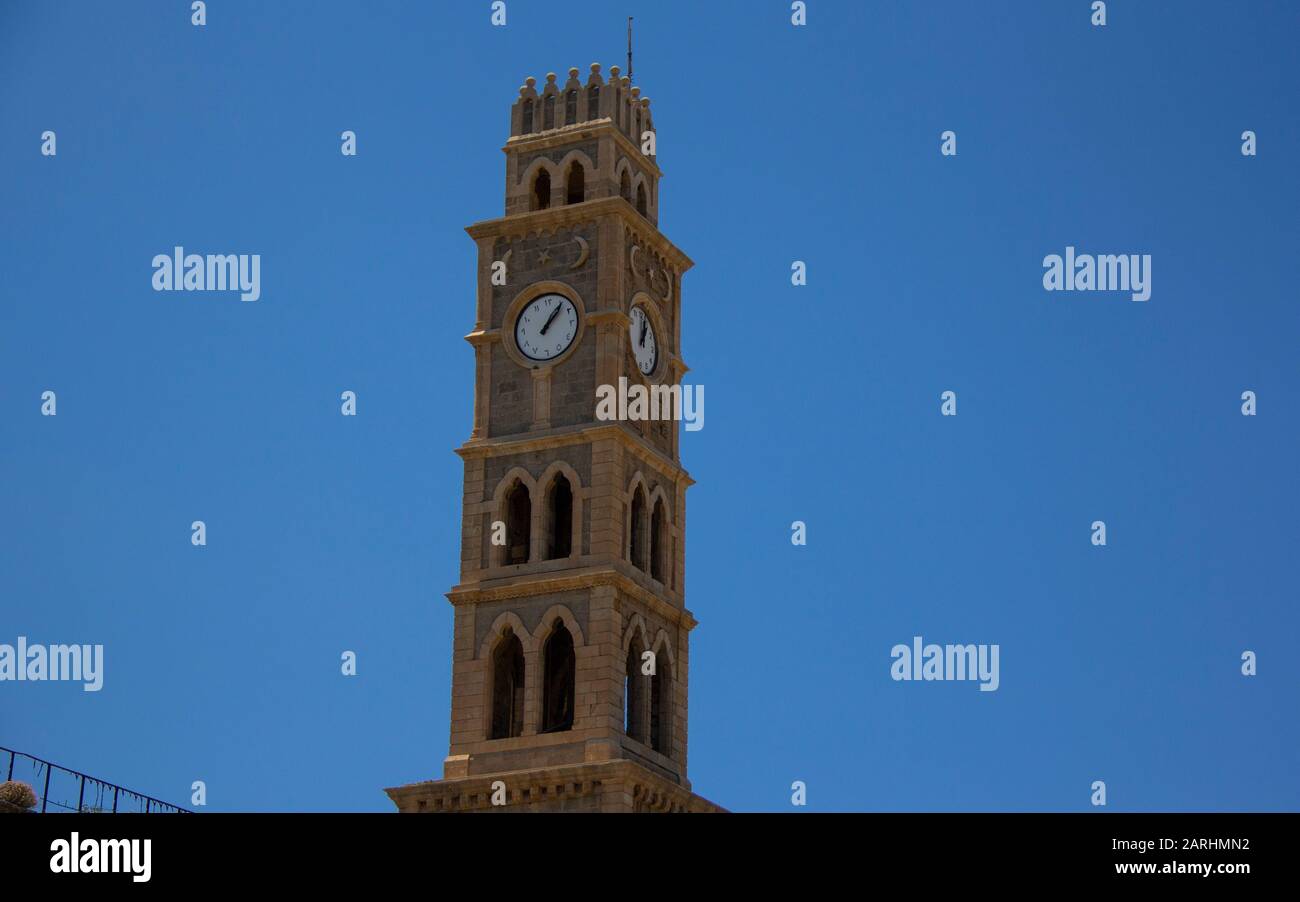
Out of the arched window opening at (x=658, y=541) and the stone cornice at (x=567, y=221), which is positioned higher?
the stone cornice at (x=567, y=221)

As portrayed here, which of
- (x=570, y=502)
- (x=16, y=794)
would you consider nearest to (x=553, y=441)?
(x=570, y=502)

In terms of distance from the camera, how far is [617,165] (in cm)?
8281

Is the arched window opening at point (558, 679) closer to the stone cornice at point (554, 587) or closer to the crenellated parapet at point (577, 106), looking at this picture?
the stone cornice at point (554, 587)

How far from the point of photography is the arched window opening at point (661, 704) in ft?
259

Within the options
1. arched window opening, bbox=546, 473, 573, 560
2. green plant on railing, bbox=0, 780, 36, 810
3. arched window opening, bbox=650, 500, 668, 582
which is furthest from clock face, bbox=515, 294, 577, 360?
green plant on railing, bbox=0, 780, 36, 810

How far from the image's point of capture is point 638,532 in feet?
261

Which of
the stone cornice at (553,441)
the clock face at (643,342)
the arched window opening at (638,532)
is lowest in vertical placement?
the arched window opening at (638,532)

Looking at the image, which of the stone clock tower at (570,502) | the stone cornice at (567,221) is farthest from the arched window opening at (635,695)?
the stone cornice at (567,221)

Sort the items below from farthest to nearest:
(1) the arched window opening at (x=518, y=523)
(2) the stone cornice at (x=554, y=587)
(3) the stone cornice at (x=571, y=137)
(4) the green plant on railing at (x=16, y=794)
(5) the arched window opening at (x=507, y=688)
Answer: (3) the stone cornice at (x=571, y=137) → (1) the arched window opening at (x=518, y=523) → (5) the arched window opening at (x=507, y=688) → (2) the stone cornice at (x=554, y=587) → (4) the green plant on railing at (x=16, y=794)

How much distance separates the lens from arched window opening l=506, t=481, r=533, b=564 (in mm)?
79062

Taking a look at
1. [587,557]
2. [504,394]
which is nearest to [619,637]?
[587,557]

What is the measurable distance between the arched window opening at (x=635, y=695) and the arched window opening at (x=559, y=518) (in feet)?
11.3
